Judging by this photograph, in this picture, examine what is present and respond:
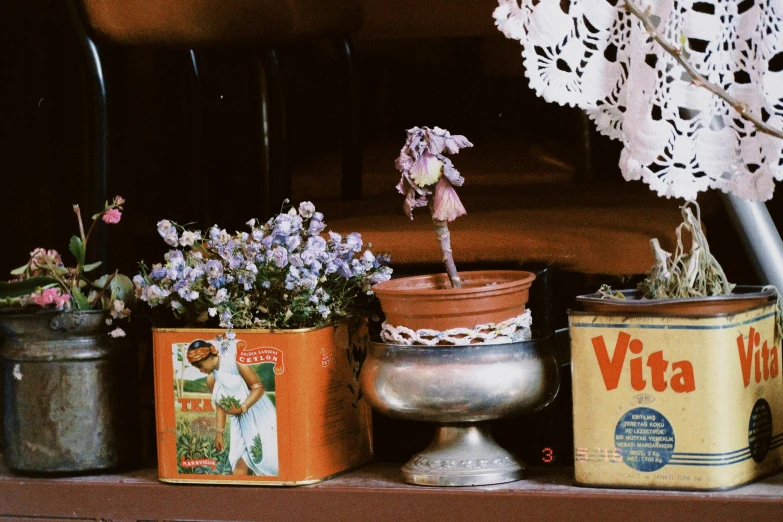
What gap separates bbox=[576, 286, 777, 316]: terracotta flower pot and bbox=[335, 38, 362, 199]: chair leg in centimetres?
80

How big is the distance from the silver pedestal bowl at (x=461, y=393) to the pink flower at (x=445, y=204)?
5.8 inches

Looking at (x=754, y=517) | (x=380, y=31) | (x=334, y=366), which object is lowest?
(x=754, y=517)

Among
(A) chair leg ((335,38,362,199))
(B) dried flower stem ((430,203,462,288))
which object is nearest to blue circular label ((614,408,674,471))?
(B) dried flower stem ((430,203,462,288))

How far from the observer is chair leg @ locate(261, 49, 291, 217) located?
1729mm

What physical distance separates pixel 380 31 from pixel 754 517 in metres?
1.16

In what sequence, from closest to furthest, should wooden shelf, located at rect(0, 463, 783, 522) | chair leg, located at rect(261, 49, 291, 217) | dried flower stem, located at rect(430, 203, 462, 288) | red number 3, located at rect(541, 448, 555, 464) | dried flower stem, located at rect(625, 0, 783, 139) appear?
dried flower stem, located at rect(625, 0, 783, 139), wooden shelf, located at rect(0, 463, 783, 522), dried flower stem, located at rect(430, 203, 462, 288), red number 3, located at rect(541, 448, 555, 464), chair leg, located at rect(261, 49, 291, 217)

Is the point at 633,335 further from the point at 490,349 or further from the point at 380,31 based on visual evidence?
the point at 380,31

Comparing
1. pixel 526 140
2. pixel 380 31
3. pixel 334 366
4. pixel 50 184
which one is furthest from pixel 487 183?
pixel 334 366

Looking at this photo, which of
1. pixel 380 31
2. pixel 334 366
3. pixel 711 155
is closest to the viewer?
pixel 711 155

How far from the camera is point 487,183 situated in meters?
2.21

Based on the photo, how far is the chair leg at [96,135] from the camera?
4.40 feet

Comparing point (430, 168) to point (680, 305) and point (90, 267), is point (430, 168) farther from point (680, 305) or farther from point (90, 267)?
point (90, 267)

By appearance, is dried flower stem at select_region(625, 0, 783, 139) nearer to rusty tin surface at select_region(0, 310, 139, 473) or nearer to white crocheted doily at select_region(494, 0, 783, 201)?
white crocheted doily at select_region(494, 0, 783, 201)

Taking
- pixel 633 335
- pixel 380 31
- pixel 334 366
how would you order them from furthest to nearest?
pixel 380 31 → pixel 334 366 → pixel 633 335
